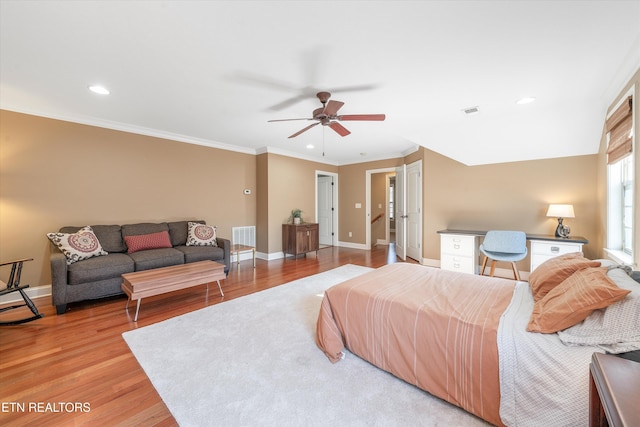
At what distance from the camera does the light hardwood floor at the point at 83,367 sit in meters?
1.48

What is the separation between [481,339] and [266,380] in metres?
1.36

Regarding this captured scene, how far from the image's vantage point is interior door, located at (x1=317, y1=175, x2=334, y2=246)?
7.22 m

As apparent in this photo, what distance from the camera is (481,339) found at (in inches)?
53.6

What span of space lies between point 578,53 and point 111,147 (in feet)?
18.1

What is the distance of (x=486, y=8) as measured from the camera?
157cm

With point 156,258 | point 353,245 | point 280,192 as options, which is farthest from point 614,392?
point 353,245

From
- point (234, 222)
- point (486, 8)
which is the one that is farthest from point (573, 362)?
point (234, 222)

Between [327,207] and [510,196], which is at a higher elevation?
[510,196]

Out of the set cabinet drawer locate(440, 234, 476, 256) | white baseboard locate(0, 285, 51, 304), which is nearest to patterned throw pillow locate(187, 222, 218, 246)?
white baseboard locate(0, 285, 51, 304)

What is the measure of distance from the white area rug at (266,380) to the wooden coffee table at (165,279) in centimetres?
37

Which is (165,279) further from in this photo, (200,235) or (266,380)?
(266,380)

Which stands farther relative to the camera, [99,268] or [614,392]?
[99,268]

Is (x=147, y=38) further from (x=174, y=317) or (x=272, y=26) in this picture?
(x=174, y=317)

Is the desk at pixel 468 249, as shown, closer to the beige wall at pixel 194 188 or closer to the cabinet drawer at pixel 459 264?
the cabinet drawer at pixel 459 264
